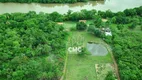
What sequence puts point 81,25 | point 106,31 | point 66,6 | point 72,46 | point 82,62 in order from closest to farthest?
point 82,62 → point 72,46 → point 106,31 → point 81,25 → point 66,6

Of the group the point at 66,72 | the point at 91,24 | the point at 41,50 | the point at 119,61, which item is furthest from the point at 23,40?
the point at 119,61

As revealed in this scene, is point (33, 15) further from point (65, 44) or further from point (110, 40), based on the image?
point (110, 40)

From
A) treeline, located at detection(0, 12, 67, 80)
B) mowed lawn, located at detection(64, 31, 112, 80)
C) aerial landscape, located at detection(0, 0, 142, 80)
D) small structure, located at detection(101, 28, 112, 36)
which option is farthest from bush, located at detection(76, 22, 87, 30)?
small structure, located at detection(101, 28, 112, 36)

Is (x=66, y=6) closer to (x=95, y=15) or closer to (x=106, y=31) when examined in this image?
(x=95, y=15)

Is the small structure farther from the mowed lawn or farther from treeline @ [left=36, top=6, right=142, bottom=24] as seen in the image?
treeline @ [left=36, top=6, right=142, bottom=24]

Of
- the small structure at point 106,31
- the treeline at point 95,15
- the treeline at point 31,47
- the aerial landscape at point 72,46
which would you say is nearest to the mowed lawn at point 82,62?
the aerial landscape at point 72,46

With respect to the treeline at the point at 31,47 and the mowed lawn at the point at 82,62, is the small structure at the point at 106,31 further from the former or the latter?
the treeline at the point at 31,47

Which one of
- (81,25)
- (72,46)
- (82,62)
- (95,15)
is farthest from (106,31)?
(82,62)
